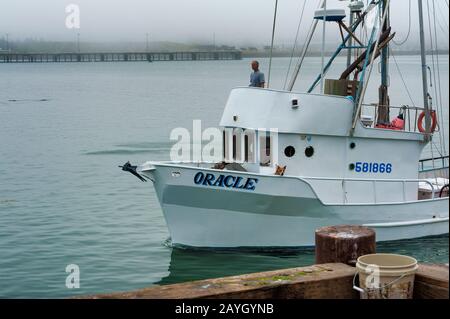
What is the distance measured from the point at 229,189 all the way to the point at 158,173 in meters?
1.57

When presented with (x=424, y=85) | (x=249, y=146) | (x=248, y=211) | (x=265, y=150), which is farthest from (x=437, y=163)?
(x=248, y=211)

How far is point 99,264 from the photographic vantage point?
53.0 feet

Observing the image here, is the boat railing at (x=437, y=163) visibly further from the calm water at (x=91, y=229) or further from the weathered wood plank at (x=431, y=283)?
the weathered wood plank at (x=431, y=283)

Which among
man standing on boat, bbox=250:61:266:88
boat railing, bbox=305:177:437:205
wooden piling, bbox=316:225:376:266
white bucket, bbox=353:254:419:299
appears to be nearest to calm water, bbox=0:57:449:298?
boat railing, bbox=305:177:437:205

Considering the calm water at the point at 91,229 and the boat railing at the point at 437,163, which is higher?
the boat railing at the point at 437,163

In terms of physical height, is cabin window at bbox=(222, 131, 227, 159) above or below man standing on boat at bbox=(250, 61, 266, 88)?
below

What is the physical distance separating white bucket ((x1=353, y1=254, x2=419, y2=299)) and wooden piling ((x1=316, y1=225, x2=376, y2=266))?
1.96ft

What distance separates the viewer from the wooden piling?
7328 mm

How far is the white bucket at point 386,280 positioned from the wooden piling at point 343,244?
0.60 metres

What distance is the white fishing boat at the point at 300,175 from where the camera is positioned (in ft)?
51.0

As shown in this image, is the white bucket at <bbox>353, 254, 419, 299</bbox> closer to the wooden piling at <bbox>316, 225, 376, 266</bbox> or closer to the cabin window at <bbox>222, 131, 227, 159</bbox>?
the wooden piling at <bbox>316, 225, 376, 266</bbox>

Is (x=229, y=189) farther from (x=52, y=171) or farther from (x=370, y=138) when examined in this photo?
(x=52, y=171)

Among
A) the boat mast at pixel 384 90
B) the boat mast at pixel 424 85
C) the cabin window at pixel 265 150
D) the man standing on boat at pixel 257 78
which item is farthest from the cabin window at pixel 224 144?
the boat mast at pixel 424 85
